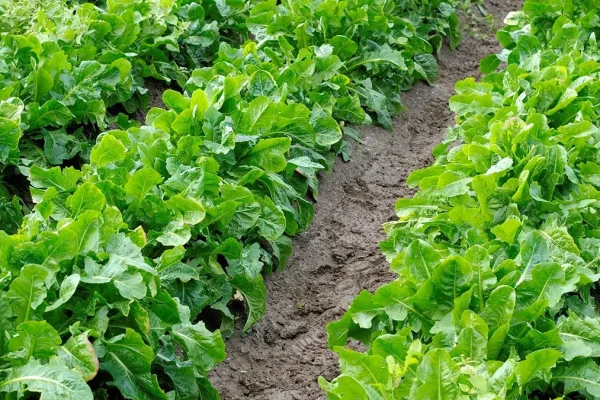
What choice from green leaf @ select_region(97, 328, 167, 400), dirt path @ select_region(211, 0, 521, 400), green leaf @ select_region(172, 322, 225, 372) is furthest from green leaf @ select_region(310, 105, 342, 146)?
green leaf @ select_region(97, 328, 167, 400)

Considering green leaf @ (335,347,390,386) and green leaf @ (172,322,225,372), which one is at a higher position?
green leaf @ (335,347,390,386)

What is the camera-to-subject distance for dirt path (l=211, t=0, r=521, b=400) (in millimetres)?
4875

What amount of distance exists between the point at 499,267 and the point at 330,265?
1.96 metres

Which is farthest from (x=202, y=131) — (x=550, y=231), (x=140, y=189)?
(x=550, y=231)

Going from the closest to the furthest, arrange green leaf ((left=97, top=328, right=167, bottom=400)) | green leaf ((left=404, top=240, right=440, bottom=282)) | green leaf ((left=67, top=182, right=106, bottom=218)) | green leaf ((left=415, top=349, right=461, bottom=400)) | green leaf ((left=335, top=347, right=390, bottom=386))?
1. green leaf ((left=415, top=349, right=461, bottom=400))
2. green leaf ((left=335, top=347, right=390, bottom=386))
3. green leaf ((left=97, top=328, right=167, bottom=400))
4. green leaf ((left=404, top=240, right=440, bottom=282))
5. green leaf ((left=67, top=182, right=106, bottom=218))

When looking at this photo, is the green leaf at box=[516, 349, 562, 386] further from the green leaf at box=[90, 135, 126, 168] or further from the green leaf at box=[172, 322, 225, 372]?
the green leaf at box=[90, 135, 126, 168]

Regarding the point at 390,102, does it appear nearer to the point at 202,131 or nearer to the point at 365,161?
the point at 365,161

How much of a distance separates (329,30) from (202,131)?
2.29 meters

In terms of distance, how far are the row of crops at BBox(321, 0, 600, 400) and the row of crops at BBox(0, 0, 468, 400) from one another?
82 centimetres

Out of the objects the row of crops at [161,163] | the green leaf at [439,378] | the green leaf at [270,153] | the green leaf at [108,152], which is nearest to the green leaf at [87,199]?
the row of crops at [161,163]

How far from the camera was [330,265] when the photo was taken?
591 centimetres

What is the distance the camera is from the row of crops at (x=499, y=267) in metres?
3.56

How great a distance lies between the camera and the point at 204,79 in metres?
6.19

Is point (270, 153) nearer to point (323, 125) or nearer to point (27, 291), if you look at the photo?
point (323, 125)
